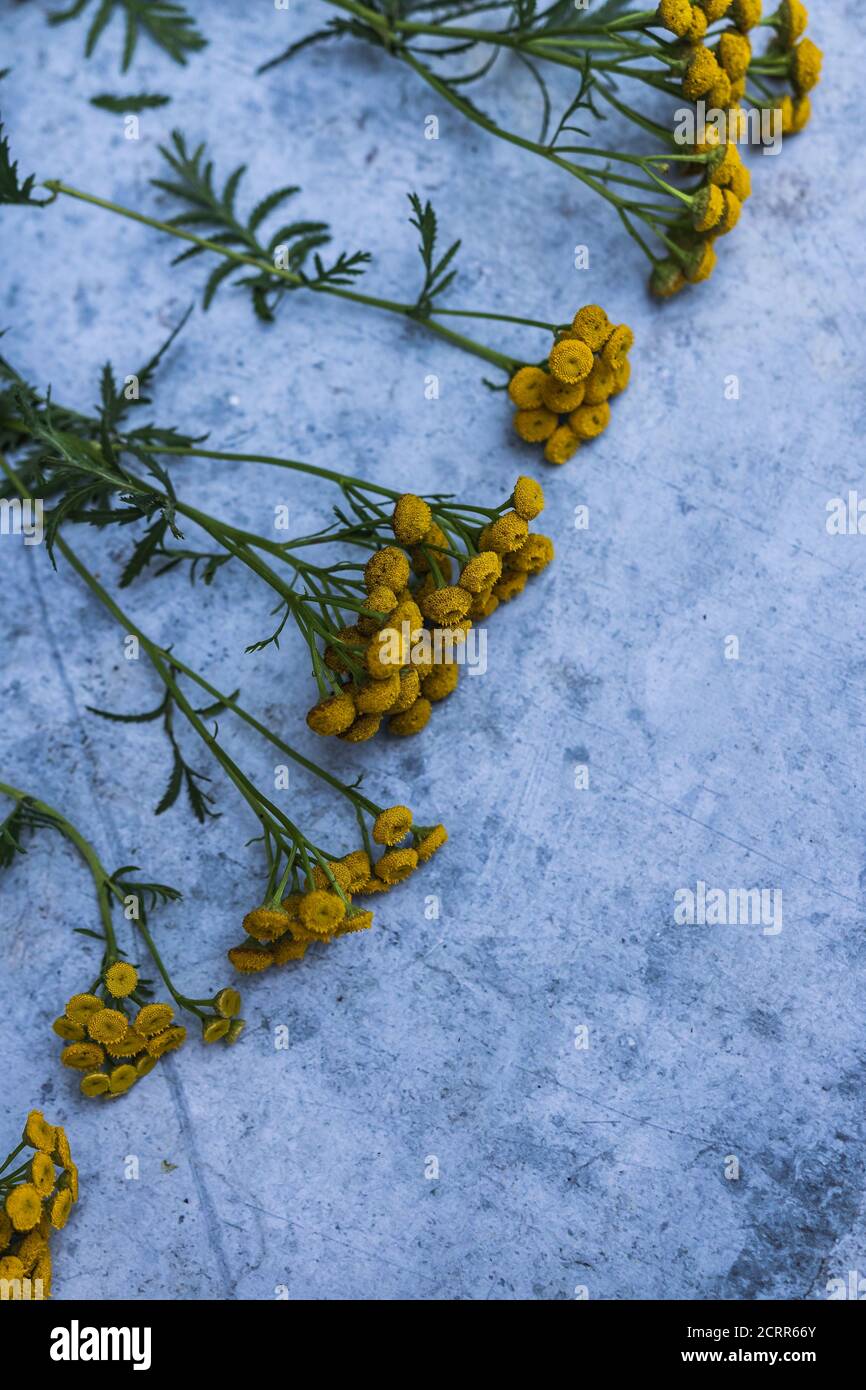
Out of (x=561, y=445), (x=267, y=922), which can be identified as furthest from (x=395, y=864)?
(x=561, y=445)

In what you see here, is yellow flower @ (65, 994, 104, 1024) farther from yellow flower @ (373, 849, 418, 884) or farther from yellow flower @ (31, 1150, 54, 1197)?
yellow flower @ (373, 849, 418, 884)

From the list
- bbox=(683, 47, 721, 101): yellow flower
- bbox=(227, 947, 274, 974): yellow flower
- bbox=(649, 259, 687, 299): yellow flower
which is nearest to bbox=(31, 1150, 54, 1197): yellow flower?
bbox=(227, 947, 274, 974): yellow flower

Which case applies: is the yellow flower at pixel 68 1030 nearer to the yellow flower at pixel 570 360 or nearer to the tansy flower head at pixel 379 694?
the tansy flower head at pixel 379 694

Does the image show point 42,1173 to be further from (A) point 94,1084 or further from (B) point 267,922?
(B) point 267,922

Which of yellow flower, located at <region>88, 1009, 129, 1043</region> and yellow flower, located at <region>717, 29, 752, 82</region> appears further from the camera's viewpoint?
yellow flower, located at <region>717, 29, 752, 82</region>

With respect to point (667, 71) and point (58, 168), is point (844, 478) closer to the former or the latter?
point (667, 71)
